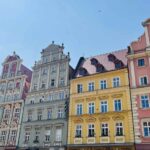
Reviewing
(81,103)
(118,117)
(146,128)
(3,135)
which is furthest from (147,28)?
(3,135)

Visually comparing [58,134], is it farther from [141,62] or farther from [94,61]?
[141,62]

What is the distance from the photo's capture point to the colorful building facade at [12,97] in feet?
111

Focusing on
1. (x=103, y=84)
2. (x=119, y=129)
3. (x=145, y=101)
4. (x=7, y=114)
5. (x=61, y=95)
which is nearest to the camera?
(x=145, y=101)

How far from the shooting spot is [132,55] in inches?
1126

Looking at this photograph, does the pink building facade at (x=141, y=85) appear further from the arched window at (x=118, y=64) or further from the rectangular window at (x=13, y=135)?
the rectangular window at (x=13, y=135)

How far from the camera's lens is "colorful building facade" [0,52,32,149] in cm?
3381

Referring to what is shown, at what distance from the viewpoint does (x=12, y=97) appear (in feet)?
123

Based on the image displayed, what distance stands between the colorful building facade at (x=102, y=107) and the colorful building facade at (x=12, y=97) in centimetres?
973

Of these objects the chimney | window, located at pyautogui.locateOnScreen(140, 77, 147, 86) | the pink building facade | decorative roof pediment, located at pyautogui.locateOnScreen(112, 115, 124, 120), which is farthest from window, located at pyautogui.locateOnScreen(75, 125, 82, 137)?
the chimney

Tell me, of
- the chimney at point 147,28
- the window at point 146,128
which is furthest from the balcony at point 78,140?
the chimney at point 147,28

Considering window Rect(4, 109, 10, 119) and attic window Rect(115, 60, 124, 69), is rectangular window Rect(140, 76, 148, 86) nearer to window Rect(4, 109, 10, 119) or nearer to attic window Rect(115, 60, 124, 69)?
attic window Rect(115, 60, 124, 69)

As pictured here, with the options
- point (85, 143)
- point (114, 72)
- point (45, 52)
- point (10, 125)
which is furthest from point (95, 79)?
point (10, 125)

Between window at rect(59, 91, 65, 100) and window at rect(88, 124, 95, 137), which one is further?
window at rect(59, 91, 65, 100)

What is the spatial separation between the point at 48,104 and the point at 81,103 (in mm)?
5638
